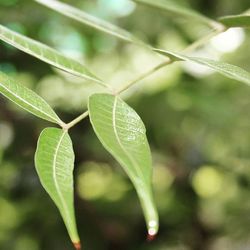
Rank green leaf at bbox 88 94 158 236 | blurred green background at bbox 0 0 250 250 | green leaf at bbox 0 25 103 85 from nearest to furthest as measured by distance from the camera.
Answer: green leaf at bbox 88 94 158 236 < green leaf at bbox 0 25 103 85 < blurred green background at bbox 0 0 250 250

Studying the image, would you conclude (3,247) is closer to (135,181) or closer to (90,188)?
(90,188)

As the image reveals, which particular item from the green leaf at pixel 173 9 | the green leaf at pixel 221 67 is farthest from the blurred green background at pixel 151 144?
A: the green leaf at pixel 221 67

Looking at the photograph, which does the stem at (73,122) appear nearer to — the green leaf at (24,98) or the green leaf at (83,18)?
the green leaf at (24,98)

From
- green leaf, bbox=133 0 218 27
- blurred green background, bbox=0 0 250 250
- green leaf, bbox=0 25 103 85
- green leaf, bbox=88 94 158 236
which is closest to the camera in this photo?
green leaf, bbox=88 94 158 236

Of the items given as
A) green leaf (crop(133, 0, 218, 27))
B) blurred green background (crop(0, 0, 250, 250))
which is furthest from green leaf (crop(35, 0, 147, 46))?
blurred green background (crop(0, 0, 250, 250))

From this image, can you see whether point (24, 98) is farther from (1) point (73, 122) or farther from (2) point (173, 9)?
(2) point (173, 9)

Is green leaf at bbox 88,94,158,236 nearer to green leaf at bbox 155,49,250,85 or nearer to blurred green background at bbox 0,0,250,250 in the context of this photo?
green leaf at bbox 155,49,250,85
